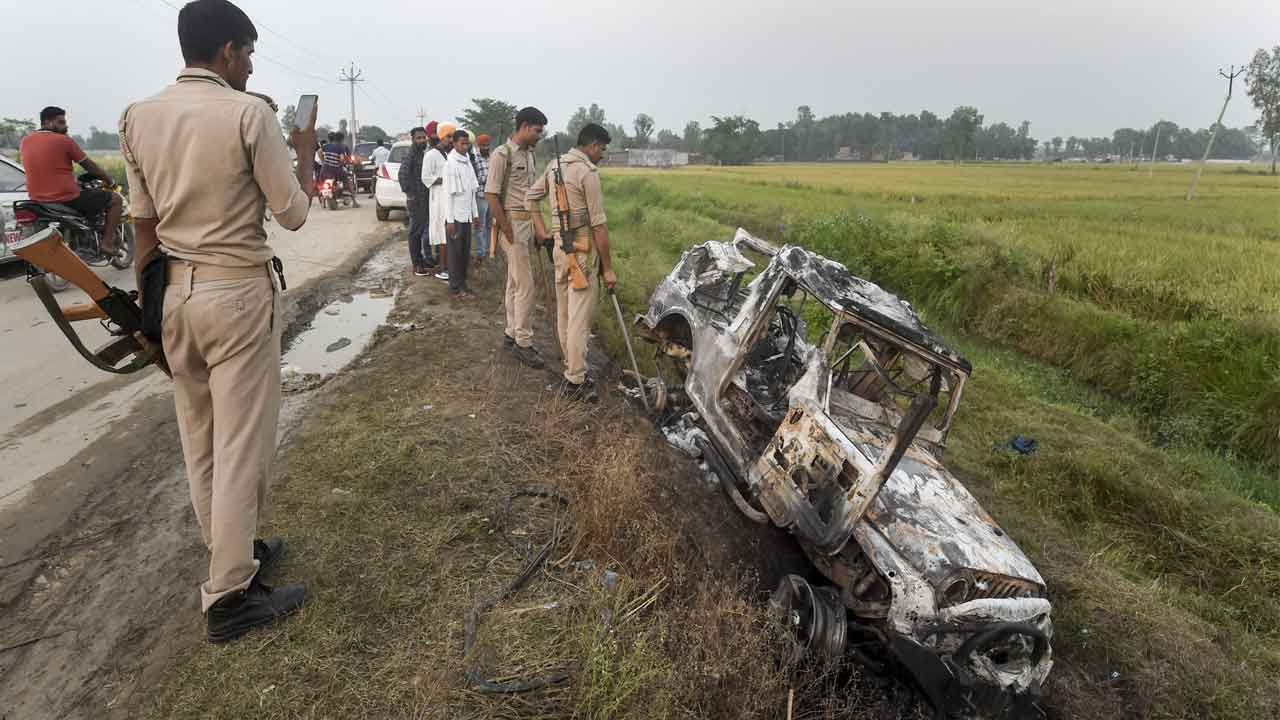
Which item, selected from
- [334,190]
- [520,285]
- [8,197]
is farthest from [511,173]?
[334,190]

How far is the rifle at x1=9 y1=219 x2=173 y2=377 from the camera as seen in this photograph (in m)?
2.33

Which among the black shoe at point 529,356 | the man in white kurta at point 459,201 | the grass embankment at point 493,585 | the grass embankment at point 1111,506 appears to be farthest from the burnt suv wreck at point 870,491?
the man in white kurta at point 459,201

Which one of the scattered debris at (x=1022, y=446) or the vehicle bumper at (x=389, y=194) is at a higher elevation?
the vehicle bumper at (x=389, y=194)

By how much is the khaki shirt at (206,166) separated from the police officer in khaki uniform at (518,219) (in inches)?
139

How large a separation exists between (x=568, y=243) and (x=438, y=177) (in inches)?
143

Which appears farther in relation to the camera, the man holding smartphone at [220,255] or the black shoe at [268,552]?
the black shoe at [268,552]

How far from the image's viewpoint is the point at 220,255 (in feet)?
7.84

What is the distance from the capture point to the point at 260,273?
2.49m

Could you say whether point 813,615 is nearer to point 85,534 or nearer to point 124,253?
point 85,534

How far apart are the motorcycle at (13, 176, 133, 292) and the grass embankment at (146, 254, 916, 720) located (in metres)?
5.17

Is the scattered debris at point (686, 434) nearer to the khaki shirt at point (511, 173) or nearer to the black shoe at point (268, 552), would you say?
the khaki shirt at point (511, 173)

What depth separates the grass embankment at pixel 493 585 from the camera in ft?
8.01

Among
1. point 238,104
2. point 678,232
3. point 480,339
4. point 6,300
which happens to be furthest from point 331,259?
point 238,104

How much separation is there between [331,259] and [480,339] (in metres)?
4.66
